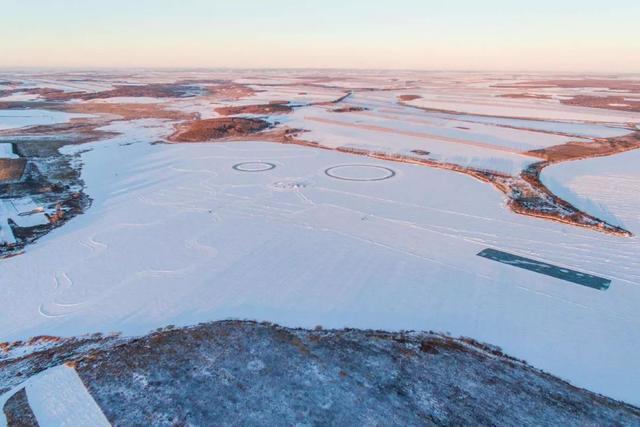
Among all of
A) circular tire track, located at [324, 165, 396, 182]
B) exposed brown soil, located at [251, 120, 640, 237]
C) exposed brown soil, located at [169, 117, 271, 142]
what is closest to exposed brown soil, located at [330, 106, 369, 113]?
exposed brown soil, located at [169, 117, 271, 142]

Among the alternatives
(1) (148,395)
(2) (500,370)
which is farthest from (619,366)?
(1) (148,395)

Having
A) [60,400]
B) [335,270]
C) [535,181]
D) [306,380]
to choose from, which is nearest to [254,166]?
[335,270]

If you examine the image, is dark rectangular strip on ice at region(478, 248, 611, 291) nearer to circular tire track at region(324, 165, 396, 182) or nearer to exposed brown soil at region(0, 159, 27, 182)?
circular tire track at region(324, 165, 396, 182)

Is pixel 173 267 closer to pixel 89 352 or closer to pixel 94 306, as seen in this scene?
pixel 94 306

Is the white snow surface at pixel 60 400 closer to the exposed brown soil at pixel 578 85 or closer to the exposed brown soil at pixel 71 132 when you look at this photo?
the exposed brown soil at pixel 71 132

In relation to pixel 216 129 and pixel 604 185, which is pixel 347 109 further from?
pixel 604 185

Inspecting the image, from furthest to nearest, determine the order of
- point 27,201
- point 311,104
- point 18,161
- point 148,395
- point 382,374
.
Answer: point 311,104
point 18,161
point 27,201
point 382,374
point 148,395

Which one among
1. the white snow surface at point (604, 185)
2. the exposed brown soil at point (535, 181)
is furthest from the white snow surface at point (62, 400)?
the white snow surface at point (604, 185)
